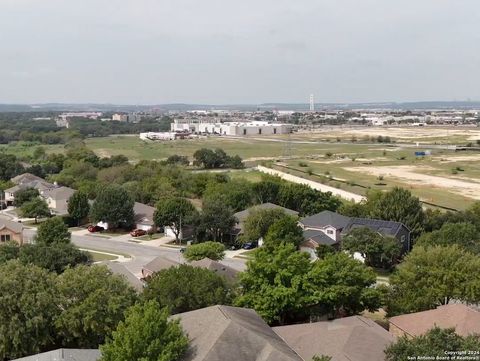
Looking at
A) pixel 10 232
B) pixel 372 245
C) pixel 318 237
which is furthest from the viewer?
pixel 10 232

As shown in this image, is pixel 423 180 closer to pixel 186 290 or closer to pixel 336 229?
pixel 336 229

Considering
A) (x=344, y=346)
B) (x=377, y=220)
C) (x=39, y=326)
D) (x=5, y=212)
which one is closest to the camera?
(x=344, y=346)

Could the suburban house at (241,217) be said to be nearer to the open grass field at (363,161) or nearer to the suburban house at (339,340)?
the open grass field at (363,161)

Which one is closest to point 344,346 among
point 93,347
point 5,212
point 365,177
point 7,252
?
point 93,347

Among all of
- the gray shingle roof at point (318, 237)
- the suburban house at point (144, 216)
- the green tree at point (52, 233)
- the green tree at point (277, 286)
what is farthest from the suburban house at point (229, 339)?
the suburban house at point (144, 216)

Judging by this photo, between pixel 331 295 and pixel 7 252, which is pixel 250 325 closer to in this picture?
pixel 331 295

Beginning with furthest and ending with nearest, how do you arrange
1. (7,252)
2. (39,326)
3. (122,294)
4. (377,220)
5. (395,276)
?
(377,220)
(7,252)
(395,276)
(122,294)
(39,326)

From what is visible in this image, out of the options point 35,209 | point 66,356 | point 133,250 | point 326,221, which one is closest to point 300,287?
point 66,356

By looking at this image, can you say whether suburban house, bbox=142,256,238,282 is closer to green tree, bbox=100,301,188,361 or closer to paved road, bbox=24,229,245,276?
paved road, bbox=24,229,245,276
